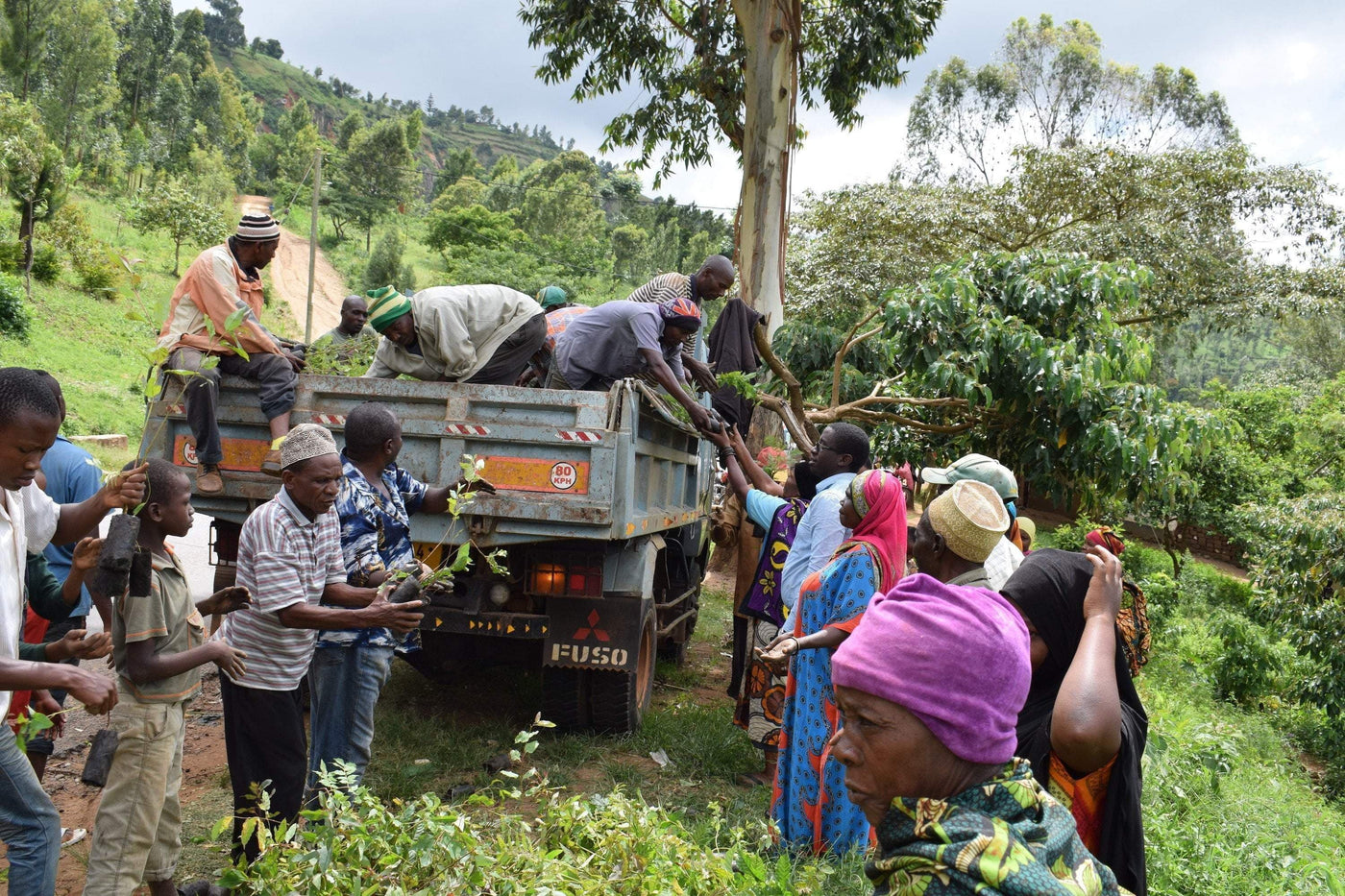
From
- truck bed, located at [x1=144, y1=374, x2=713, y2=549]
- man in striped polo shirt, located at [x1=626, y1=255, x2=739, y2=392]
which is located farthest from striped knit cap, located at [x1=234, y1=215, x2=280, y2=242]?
man in striped polo shirt, located at [x1=626, y1=255, x2=739, y2=392]

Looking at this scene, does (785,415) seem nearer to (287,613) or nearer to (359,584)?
(359,584)

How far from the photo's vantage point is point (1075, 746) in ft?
6.22

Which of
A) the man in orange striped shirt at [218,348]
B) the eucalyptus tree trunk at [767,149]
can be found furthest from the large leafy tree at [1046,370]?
the man in orange striped shirt at [218,348]

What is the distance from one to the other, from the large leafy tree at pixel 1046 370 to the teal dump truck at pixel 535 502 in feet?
7.11

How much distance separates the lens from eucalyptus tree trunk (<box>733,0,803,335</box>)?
10500 mm

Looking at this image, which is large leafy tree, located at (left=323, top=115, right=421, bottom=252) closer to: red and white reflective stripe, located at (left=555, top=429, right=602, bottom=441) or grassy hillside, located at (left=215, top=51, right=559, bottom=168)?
grassy hillside, located at (left=215, top=51, right=559, bottom=168)

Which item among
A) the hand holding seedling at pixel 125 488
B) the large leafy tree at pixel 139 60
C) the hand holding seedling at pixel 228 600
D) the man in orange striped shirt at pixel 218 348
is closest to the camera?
the hand holding seedling at pixel 125 488

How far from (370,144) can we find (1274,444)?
39619 mm

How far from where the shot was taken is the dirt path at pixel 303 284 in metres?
34.1

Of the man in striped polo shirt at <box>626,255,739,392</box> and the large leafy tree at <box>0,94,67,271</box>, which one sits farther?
the large leafy tree at <box>0,94,67,271</box>

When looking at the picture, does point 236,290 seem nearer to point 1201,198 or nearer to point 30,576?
point 30,576

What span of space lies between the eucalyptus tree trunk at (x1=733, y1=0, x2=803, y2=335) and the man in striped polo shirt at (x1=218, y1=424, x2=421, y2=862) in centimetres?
787

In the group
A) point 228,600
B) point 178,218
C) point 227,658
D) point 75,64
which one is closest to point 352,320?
point 228,600

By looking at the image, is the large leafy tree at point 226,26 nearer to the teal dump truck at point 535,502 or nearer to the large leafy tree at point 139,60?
the large leafy tree at point 139,60
